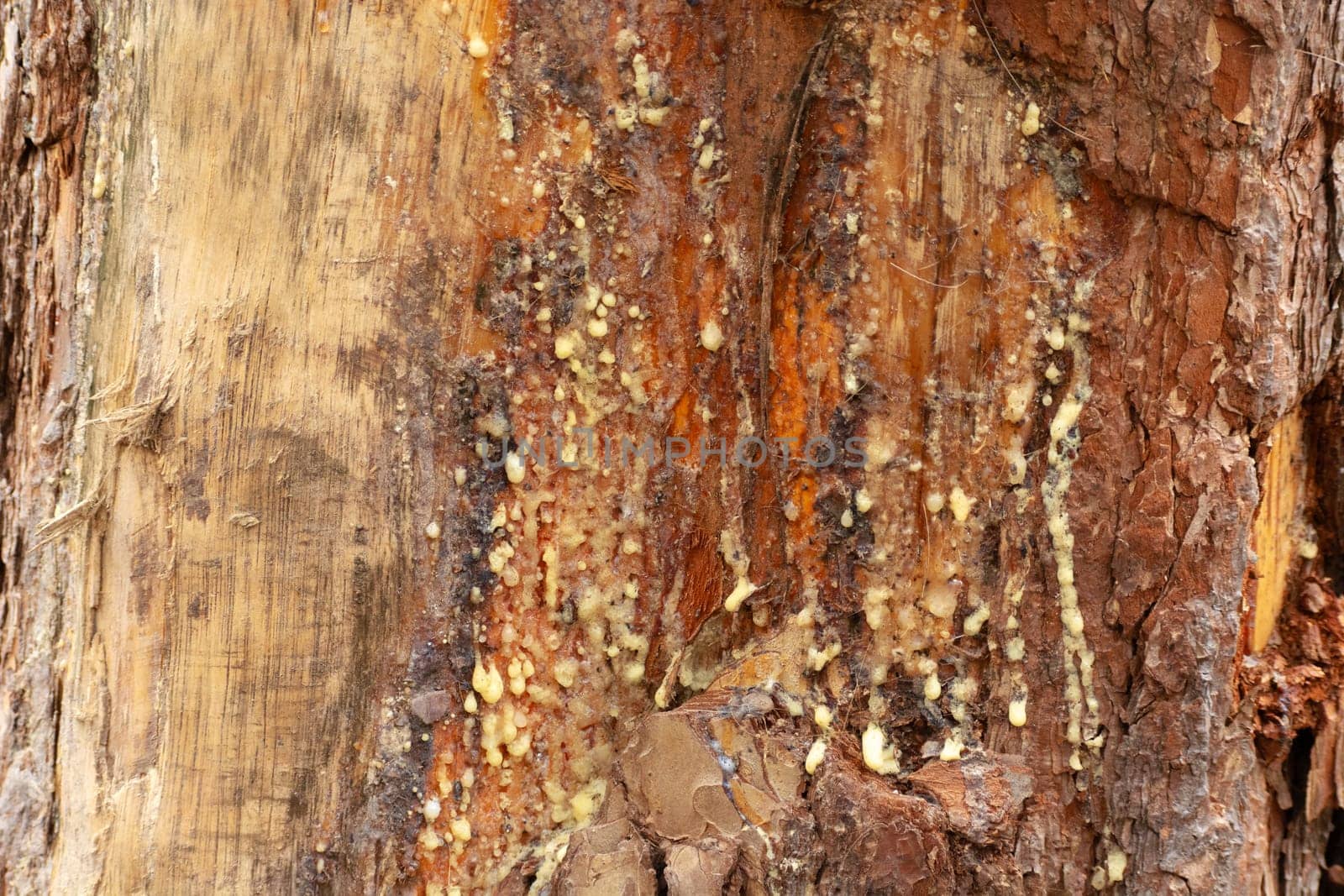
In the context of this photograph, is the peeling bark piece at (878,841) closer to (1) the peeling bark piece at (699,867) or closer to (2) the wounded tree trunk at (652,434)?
(2) the wounded tree trunk at (652,434)

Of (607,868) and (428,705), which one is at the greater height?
(428,705)

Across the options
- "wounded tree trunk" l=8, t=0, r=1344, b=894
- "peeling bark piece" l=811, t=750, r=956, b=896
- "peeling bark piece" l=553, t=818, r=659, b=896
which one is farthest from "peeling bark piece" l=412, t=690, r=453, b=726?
"peeling bark piece" l=811, t=750, r=956, b=896

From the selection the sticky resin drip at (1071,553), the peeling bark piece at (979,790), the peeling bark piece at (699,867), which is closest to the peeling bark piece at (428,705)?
the peeling bark piece at (699,867)

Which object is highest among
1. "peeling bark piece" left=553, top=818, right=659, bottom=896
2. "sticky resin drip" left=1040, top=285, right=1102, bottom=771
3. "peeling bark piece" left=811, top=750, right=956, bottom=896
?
"sticky resin drip" left=1040, top=285, right=1102, bottom=771

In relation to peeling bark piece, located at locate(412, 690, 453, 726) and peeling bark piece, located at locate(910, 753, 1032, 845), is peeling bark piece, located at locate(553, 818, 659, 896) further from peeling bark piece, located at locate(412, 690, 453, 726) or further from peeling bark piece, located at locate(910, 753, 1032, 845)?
peeling bark piece, located at locate(910, 753, 1032, 845)

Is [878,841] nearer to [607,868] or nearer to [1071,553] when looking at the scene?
[607,868]

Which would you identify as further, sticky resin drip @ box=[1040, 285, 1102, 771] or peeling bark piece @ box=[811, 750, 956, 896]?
sticky resin drip @ box=[1040, 285, 1102, 771]

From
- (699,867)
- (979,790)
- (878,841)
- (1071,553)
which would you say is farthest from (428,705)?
(1071,553)
